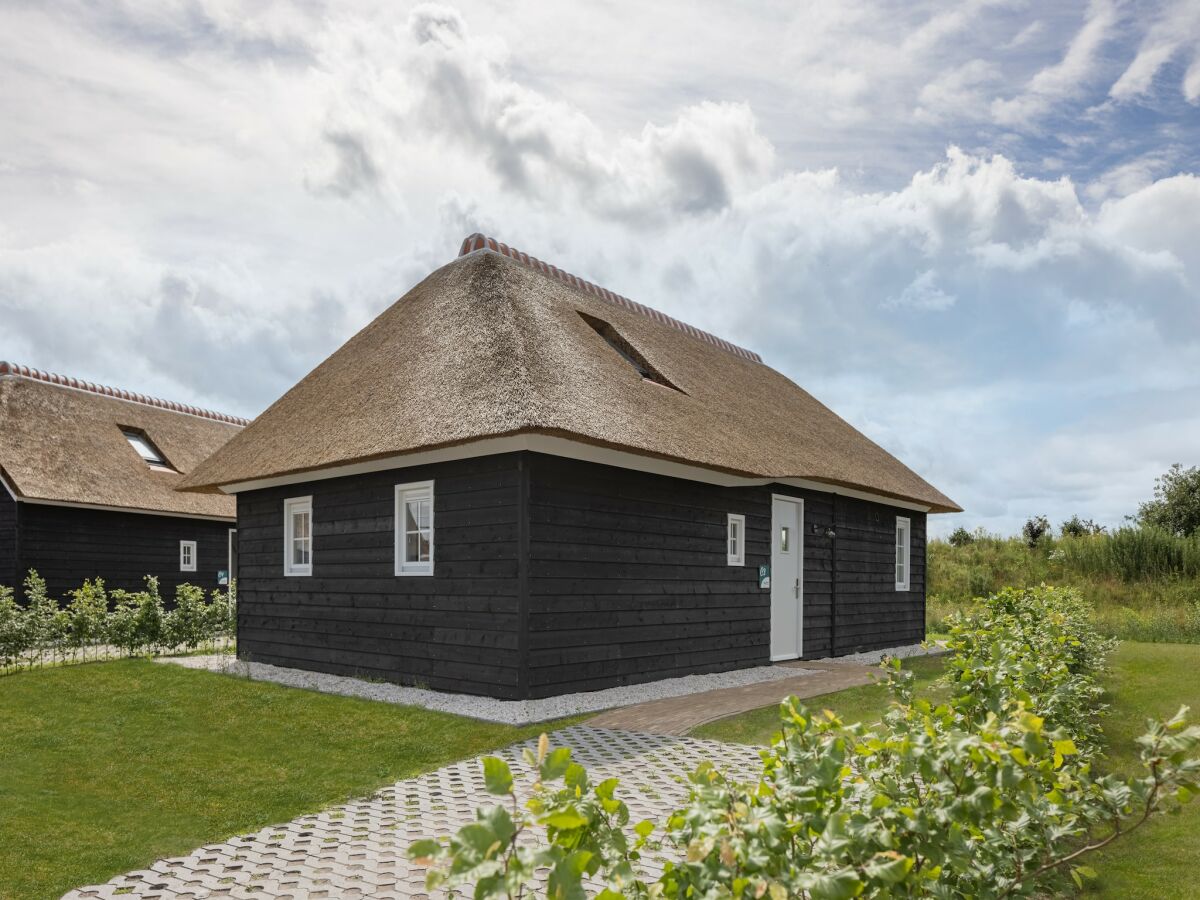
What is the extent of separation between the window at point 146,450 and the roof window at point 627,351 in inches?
515

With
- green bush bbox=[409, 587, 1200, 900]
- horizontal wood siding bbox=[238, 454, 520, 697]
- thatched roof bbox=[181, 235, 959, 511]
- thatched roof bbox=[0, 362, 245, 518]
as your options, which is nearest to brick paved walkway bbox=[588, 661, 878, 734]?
horizontal wood siding bbox=[238, 454, 520, 697]

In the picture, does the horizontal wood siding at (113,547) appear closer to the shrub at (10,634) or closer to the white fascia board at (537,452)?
the shrub at (10,634)

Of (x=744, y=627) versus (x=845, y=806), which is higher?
(x=845, y=806)

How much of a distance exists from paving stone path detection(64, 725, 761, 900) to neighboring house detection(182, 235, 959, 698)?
2.71 metres

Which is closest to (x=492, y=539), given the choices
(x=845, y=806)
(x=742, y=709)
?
(x=742, y=709)

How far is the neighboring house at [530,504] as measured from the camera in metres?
10.2

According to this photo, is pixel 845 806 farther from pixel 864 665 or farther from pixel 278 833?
pixel 864 665

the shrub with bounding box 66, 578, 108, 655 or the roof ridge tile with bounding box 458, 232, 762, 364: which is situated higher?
the roof ridge tile with bounding box 458, 232, 762, 364

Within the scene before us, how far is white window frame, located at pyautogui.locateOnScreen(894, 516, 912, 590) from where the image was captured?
1816 cm

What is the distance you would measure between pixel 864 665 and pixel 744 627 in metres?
2.05

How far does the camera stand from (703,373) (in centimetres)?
1532

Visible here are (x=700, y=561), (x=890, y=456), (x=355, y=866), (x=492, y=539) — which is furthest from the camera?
(x=890, y=456)

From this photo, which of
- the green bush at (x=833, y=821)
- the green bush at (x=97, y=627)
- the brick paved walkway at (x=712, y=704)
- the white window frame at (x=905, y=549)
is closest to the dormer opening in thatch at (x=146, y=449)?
the green bush at (x=97, y=627)

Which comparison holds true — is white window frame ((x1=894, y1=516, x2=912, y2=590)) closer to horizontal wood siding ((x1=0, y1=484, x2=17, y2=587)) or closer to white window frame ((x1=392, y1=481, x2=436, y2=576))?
white window frame ((x1=392, y1=481, x2=436, y2=576))
